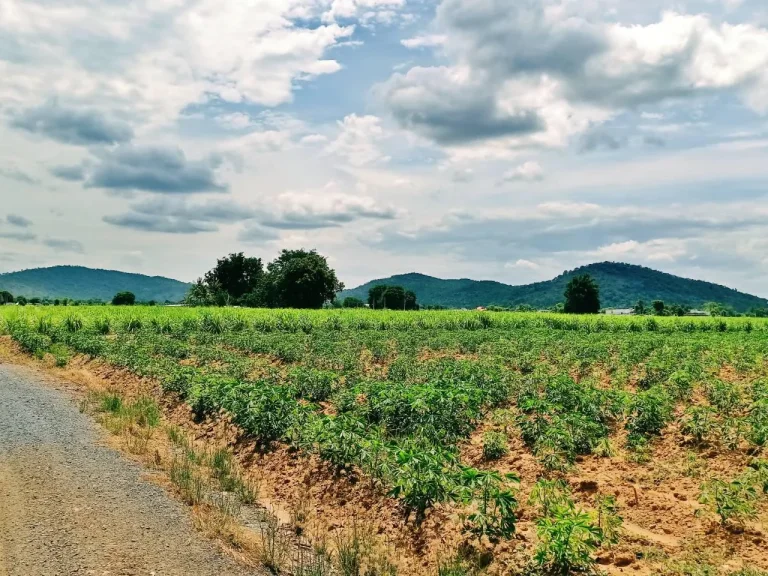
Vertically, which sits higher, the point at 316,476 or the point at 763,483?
the point at 763,483

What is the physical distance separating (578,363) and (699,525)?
42.7 feet

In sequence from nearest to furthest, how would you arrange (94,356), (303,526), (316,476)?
(303,526) → (316,476) → (94,356)

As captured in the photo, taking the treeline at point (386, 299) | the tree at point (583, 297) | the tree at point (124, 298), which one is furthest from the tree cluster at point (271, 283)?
the tree at point (583, 297)

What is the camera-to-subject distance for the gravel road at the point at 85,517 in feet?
23.5

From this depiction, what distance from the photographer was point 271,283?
9056 cm

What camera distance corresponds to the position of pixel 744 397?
12477mm

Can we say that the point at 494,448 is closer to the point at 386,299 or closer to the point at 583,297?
the point at 583,297

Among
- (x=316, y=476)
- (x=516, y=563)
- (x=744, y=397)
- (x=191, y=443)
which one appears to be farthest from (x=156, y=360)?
(x=744, y=397)

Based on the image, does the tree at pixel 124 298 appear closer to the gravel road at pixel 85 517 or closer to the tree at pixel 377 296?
the tree at pixel 377 296

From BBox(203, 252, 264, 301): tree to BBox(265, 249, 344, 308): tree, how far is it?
65.5ft

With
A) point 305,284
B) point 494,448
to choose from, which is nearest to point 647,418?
point 494,448

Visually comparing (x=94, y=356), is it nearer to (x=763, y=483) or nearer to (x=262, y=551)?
(x=262, y=551)

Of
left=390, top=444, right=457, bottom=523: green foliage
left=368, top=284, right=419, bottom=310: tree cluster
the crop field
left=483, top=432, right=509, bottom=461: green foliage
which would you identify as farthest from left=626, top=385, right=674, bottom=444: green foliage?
left=368, top=284, right=419, bottom=310: tree cluster

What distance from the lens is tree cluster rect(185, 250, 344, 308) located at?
84.2 m
